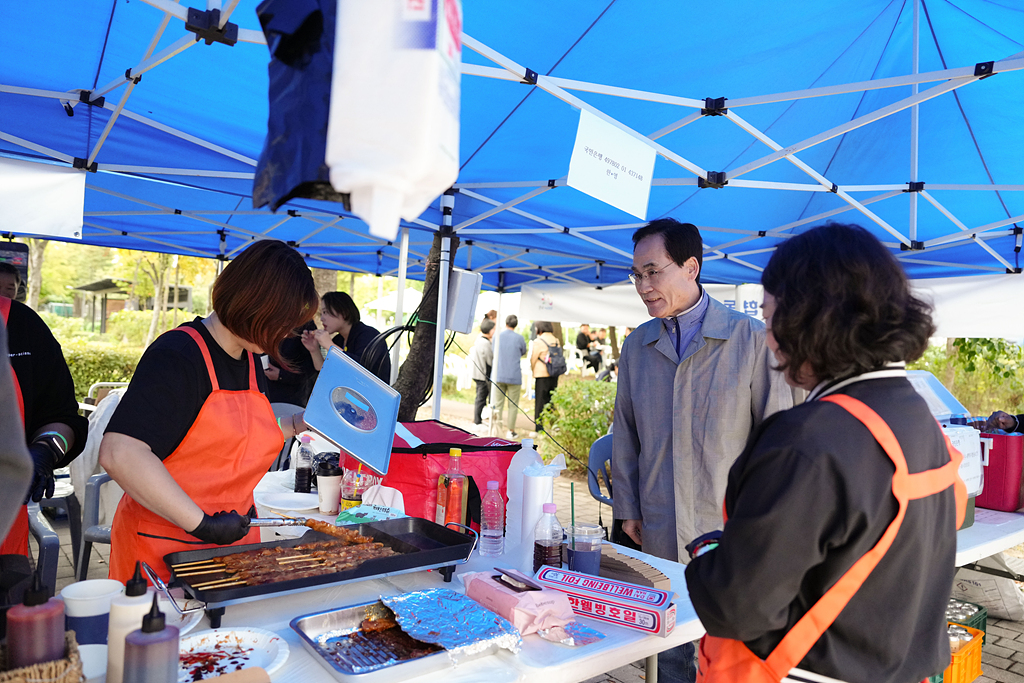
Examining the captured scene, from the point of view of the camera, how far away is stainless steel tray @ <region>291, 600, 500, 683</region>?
134 cm

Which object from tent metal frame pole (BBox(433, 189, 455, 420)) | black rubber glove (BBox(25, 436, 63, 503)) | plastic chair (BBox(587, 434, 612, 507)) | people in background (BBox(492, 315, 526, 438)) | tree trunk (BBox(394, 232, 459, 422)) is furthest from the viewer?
people in background (BBox(492, 315, 526, 438))

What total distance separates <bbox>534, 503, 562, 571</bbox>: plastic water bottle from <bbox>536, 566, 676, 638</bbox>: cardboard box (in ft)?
0.53

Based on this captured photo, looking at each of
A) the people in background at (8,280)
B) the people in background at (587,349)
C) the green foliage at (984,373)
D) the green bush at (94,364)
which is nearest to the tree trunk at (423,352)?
the people in background at (8,280)

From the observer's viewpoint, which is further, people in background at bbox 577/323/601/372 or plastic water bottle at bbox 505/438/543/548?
people in background at bbox 577/323/601/372

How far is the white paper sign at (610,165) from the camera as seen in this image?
3016mm

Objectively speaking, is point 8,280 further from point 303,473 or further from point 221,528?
point 221,528

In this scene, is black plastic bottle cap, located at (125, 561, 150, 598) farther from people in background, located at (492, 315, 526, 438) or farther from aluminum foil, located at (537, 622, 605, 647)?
people in background, located at (492, 315, 526, 438)

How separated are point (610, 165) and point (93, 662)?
8.90 feet

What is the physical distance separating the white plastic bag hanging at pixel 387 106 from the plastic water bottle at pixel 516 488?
1.52 metres

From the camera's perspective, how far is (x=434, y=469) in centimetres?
238

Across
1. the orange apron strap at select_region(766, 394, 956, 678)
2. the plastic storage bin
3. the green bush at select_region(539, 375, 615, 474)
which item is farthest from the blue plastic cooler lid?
the green bush at select_region(539, 375, 615, 474)

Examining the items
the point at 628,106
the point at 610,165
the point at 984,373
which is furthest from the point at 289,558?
the point at 984,373

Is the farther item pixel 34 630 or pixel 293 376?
pixel 293 376

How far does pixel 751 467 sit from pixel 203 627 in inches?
50.8
